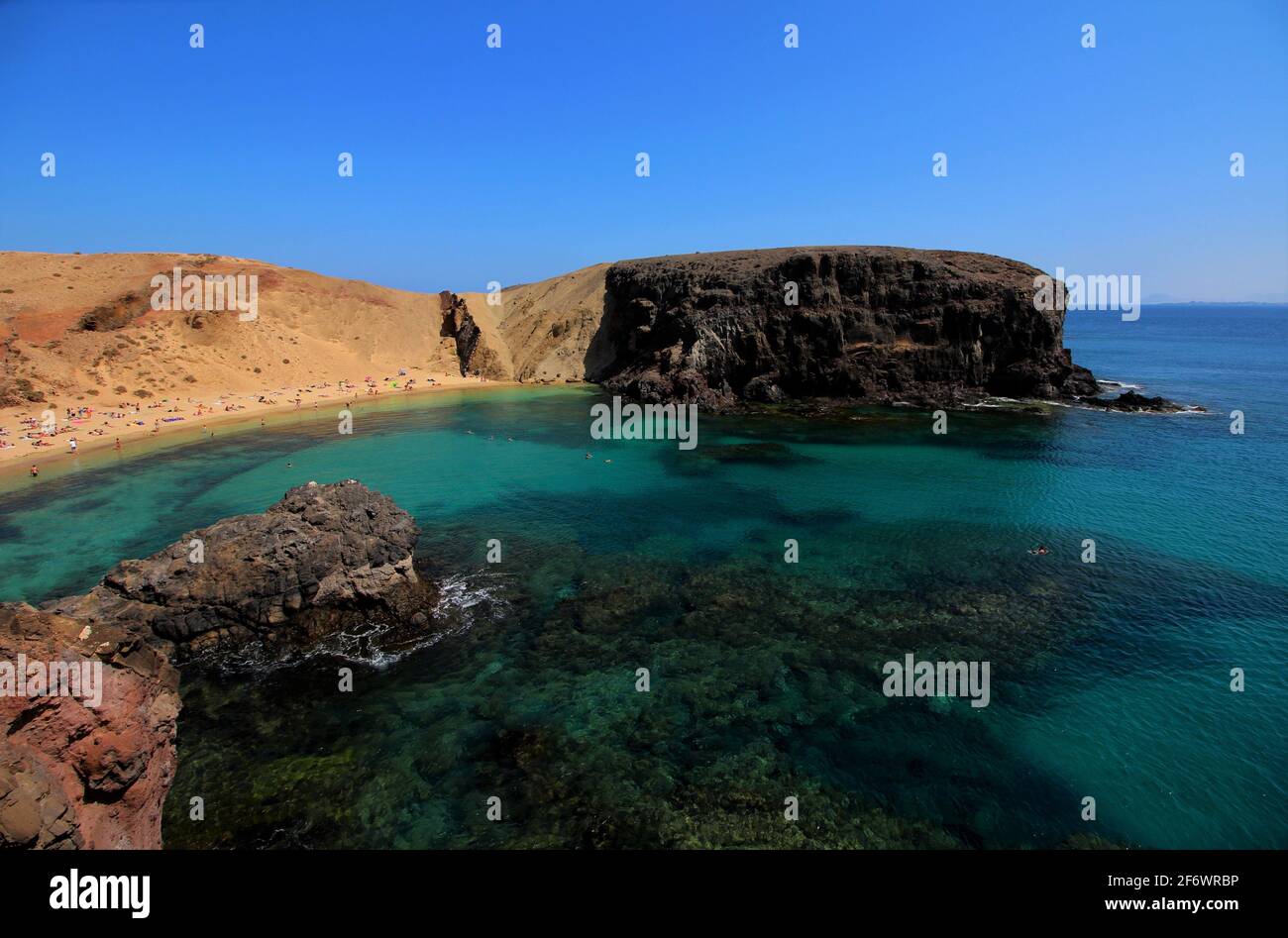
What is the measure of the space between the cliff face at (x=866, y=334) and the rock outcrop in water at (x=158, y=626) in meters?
44.7

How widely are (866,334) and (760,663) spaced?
5349 centimetres

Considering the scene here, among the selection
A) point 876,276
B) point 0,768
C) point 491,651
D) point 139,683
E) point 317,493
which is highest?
point 876,276

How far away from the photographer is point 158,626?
18594 mm

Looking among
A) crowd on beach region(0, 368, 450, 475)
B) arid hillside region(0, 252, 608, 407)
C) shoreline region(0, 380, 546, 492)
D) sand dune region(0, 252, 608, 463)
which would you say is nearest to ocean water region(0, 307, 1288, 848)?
shoreline region(0, 380, 546, 492)

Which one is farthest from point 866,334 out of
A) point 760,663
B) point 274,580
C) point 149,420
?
point 149,420

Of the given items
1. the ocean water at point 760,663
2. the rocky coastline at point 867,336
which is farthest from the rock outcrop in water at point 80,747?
the rocky coastline at point 867,336

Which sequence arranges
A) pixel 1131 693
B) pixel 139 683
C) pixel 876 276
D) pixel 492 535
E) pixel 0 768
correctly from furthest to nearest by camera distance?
pixel 876 276
pixel 492 535
pixel 1131 693
pixel 139 683
pixel 0 768

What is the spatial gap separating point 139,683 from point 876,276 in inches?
2631

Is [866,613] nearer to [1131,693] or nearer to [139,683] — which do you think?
[1131,693]

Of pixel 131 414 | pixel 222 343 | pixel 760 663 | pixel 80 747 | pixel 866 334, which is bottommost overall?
pixel 760 663

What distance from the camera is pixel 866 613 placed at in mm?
21453

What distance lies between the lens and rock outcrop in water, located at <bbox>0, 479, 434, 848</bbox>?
1021 centimetres

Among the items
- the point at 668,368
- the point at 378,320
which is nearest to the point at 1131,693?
the point at 668,368

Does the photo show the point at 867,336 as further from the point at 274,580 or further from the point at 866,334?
the point at 274,580
